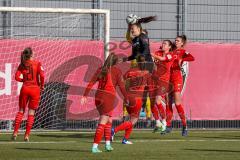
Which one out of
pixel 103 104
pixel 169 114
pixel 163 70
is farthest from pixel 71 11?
pixel 103 104

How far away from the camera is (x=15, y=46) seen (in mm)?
21750

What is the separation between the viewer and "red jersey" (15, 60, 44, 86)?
57.1ft

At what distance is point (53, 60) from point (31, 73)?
4781 mm

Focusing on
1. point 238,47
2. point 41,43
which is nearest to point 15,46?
point 41,43

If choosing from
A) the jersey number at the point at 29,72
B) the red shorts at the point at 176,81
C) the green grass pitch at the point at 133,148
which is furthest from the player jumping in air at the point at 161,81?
the jersey number at the point at 29,72

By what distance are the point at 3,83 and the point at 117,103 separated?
305cm

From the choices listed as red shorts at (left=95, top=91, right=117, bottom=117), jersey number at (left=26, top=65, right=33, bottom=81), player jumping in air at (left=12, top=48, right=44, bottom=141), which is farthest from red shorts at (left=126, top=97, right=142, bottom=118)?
jersey number at (left=26, top=65, right=33, bottom=81)

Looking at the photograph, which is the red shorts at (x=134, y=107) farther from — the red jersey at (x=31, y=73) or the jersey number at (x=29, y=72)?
the jersey number at (x=29, y=72)

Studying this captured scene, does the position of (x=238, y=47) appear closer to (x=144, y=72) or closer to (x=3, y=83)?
(x=3, y=83)

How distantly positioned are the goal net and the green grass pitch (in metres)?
3.11

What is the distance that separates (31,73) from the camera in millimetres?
17391

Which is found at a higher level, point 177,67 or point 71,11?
point 71,11

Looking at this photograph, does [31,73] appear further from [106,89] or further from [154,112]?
[154,112]

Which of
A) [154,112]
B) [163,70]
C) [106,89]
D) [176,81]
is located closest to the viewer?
[106,89]
